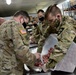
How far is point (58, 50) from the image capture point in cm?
146

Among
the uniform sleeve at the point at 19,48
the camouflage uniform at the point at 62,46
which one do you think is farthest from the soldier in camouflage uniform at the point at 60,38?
the uniform sleeve at the point at 19,48

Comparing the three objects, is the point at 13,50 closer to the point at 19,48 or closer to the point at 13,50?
the point at 13,50

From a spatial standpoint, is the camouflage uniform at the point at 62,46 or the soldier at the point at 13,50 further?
the soldier at the point at 13,50

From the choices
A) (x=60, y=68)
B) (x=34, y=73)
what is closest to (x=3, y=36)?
(x=34, y=73)

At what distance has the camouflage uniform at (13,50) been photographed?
5.37 feet

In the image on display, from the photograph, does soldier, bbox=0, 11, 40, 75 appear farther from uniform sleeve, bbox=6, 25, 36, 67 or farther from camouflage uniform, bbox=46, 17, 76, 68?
camouflage uniform, bbox=46, 17, 76, 68

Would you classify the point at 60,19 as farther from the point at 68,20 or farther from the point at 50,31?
the point at 50,31

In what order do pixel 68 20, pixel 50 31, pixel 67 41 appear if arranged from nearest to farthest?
pixel 67 41
pixel 68 20
pixel 50 31

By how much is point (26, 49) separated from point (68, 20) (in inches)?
19.6

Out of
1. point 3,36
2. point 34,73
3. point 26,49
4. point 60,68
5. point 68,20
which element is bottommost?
point 34,73

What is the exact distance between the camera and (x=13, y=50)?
1.70m

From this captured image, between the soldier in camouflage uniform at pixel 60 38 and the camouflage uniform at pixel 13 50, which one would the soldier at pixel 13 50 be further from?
the soldier in camouflage uniform at pixel 60 38

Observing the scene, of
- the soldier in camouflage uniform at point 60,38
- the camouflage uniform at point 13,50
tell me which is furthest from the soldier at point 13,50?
the soldier in camouflage uniform at point 60,38

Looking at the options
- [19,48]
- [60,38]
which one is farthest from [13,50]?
[60,38]
